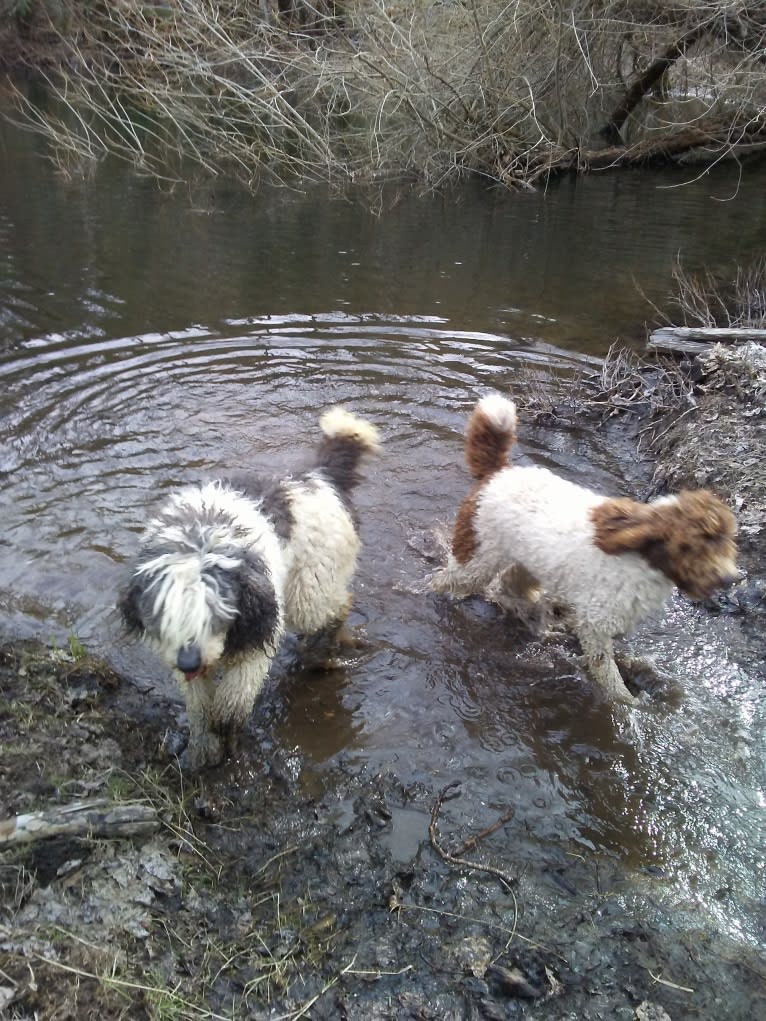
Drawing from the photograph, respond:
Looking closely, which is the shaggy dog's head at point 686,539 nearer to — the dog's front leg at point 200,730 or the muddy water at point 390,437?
the muddy water at point 390,437

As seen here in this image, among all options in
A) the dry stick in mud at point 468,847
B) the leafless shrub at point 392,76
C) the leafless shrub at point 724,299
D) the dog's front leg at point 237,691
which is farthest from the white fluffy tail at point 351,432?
the leafless shrub at point 392,76

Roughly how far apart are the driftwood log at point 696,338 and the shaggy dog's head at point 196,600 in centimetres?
657

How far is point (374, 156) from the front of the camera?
15.5 meters

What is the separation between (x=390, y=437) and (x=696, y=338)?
12.4ft

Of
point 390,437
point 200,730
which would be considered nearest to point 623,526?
point 200,730

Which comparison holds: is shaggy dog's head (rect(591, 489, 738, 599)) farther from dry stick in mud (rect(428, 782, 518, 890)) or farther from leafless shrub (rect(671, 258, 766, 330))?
leafless shrub (rect(671, 258, 766, 330))

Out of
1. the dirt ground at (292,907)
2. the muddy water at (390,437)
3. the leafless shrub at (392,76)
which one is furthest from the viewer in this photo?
the leafless shrub at (392,76)

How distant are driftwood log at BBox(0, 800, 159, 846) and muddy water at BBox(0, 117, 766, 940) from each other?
1012 millimetres

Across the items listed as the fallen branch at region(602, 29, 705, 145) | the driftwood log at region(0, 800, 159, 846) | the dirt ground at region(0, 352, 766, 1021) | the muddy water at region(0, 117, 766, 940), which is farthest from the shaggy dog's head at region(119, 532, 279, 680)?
the fallen branch at region(602, 29, 705, 145)

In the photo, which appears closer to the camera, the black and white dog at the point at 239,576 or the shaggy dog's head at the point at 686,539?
the black and white dog at the point at 239,576

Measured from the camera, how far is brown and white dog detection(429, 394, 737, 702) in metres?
3.85


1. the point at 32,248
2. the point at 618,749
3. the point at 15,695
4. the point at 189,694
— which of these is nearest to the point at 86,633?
the point at 15,695

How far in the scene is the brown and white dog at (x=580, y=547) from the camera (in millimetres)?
3848

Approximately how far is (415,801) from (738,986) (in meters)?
1.54
